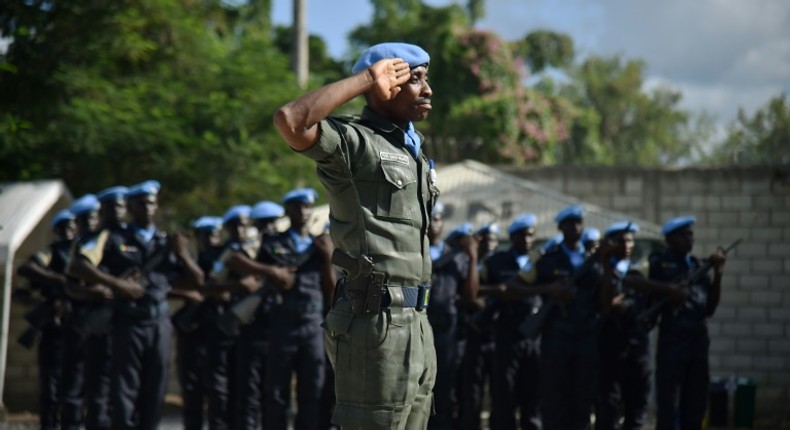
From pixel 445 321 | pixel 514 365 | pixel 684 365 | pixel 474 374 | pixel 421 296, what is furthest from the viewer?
pixel 474 374

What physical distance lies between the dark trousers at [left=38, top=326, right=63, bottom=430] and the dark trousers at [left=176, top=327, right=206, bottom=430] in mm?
1057

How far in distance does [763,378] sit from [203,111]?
278 inches

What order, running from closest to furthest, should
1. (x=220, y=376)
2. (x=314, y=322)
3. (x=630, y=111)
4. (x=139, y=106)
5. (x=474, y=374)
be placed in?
(x=314, y=322)
(x=220, y=376)
(x=474, y=374)
(x=139, y=106)
(x=630, y=111)

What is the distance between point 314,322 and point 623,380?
2569mm

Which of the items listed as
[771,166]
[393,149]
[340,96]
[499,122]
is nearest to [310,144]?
[340,96]

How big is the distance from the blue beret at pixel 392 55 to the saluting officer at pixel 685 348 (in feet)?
15.9

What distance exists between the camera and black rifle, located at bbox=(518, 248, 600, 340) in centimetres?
847

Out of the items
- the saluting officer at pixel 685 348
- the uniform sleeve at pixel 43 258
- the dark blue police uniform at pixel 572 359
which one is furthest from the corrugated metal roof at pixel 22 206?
the saluting officer at pixel 685 348

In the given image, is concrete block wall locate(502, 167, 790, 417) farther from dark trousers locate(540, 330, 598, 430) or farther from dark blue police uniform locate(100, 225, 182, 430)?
dark blue police uniform locate(100, 225, 182, 430)

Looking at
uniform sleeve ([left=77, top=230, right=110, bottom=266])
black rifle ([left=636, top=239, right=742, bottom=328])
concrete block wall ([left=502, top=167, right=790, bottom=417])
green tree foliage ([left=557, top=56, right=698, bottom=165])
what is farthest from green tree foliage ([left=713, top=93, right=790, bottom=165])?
green tree foliage ([left=557, top=56, right=698, bottom=165])

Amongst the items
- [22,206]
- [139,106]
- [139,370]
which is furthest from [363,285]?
[139,106]

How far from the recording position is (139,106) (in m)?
13.5

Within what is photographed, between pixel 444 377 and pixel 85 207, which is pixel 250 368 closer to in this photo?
pixel 444 377

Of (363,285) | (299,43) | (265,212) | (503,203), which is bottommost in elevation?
(363,285)
